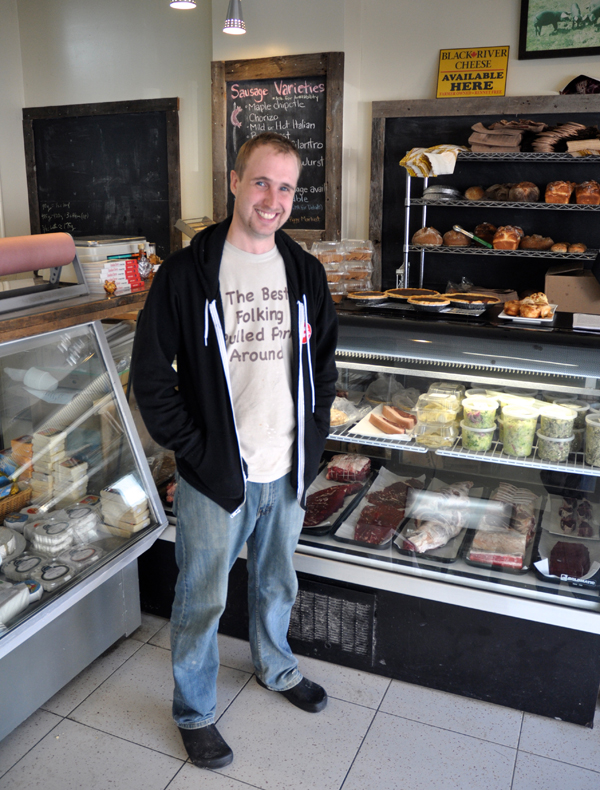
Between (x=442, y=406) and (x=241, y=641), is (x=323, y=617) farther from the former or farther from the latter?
(x=442, y=406)

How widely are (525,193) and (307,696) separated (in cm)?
291

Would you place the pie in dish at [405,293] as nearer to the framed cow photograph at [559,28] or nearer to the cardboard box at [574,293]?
the cardboard box at [574,293]

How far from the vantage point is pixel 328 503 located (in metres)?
2.99

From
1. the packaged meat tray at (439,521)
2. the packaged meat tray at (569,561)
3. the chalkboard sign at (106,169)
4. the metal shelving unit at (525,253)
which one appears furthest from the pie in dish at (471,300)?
the chalkboard sign at (106,169)

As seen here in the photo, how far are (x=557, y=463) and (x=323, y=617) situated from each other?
1.13m

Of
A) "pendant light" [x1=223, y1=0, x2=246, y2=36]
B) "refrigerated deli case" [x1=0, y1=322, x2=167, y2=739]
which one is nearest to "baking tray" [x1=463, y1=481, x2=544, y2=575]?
"refrigerated deli case" [x1=0, y1=322, x2=167, y2=739]

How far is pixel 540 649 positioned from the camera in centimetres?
248

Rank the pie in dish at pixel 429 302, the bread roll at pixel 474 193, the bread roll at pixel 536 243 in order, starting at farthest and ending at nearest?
the bread roll at pixel 474 193
the bread roll at pixel 536 243
the pie in dish at pixel 429 302

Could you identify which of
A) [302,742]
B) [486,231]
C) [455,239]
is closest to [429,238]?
[455,239]

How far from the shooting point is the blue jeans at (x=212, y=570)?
2.21m

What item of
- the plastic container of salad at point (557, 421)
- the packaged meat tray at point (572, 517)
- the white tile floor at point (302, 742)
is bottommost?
the white tile floor at point (302, 742)

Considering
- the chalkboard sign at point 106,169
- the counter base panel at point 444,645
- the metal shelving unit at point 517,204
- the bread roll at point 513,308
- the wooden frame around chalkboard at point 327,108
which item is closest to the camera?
the counter base panel at point 444,645

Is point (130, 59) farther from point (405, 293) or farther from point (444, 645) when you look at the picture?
point (444, 645)

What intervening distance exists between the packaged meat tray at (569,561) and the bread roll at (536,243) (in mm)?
1909
